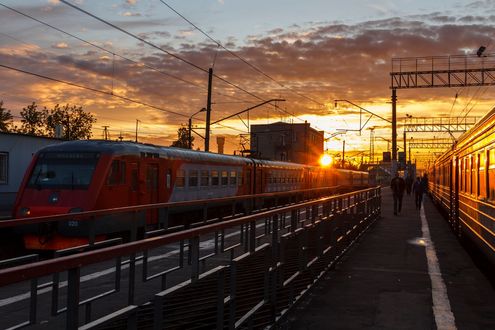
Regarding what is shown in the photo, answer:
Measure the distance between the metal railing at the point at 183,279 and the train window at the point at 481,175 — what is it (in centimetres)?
346

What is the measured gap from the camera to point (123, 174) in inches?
566

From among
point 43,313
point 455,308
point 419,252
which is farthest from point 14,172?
point 43,313

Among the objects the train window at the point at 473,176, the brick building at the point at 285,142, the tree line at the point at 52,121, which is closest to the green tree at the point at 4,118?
the tree line at the point at 52,121

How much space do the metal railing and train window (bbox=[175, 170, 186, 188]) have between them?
10.1 metres

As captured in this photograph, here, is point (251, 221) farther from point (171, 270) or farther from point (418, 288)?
point (418, 288)

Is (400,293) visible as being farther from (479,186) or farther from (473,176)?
(473,176)

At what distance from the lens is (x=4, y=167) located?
2817 centimetres

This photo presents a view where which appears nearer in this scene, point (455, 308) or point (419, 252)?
point (455, 308)

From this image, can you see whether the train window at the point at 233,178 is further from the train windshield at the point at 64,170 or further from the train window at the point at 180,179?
the train windshield at the point at 64,170

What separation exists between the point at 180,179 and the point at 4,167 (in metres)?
13.9

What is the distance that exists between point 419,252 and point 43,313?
10860mm

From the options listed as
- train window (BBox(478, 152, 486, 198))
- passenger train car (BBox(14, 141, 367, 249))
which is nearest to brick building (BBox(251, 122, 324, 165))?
passenger train car (BBox(14, 141, 367, 249))

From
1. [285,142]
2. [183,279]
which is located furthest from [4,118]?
[183,279]

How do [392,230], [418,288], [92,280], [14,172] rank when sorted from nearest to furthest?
[92,280]
[418,288]
[392,230]
[14,172]
